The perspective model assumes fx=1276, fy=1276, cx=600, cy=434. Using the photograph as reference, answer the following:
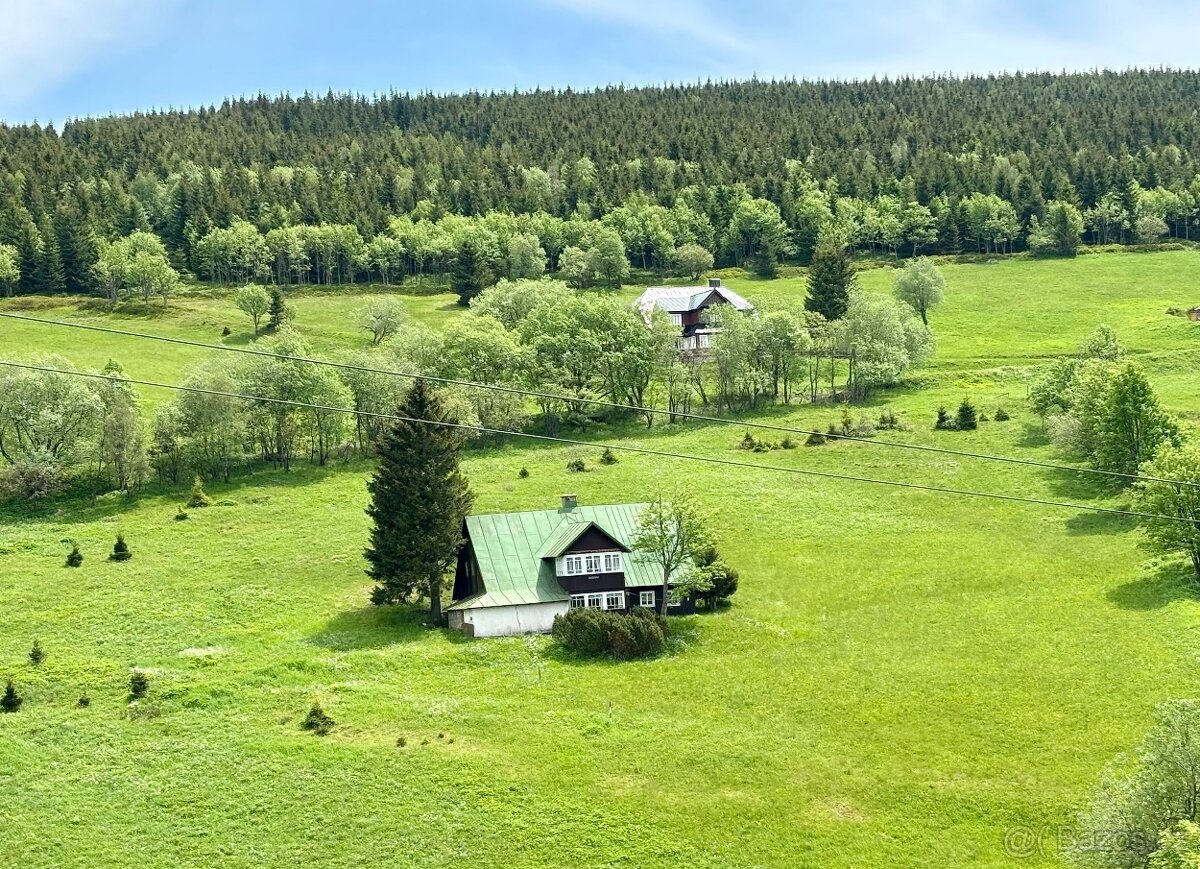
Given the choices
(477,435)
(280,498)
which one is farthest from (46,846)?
(477,435)

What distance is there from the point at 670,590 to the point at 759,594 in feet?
14.3

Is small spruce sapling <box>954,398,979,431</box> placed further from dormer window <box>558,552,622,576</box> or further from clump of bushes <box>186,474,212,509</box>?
clump of bushes <box>186,474,212,509</box>

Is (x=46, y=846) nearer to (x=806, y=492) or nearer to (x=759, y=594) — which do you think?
(x=759, y=594)

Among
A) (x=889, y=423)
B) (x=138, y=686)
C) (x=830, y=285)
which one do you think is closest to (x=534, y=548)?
(x=138, y=686)

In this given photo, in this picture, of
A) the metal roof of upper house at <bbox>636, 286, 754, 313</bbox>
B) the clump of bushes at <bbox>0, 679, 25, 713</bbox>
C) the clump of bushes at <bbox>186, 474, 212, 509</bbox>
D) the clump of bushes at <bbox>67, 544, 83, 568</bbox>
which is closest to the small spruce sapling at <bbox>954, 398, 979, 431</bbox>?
the metal roof of upper house at <bbox>636, 286, 754, 313</bbox>

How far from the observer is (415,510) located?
58719 mm

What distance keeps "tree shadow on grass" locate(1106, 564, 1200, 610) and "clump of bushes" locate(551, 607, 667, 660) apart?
2072 centimetres

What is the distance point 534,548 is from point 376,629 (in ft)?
28.1

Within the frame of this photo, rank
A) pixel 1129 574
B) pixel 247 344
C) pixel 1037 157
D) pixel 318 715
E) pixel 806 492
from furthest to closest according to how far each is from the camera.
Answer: pixel 1037 157 < pixel 247 344 < pixel 806 492 < pixel 1129 574 < pixel 318 715

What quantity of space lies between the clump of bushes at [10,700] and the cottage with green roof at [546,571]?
18033 mm

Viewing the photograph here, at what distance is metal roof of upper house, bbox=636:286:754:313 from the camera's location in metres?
118

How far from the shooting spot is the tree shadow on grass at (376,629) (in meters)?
54.9

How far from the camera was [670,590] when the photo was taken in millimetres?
59781

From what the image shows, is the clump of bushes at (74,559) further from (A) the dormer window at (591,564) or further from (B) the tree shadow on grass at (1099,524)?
(B) the tree shadow on grass at (1099,524)
